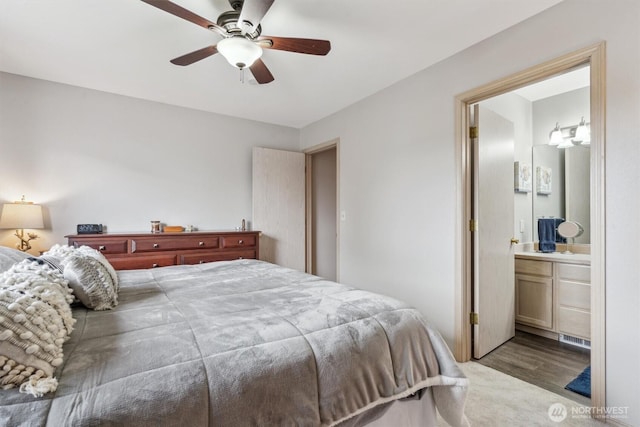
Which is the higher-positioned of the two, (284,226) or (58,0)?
(58,0)

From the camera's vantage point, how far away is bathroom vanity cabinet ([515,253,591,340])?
2750 mm

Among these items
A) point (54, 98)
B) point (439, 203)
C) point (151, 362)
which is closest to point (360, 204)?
point (439, 203)

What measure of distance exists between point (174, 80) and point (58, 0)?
3.76ft

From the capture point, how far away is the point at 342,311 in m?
1.29

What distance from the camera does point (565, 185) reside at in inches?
134

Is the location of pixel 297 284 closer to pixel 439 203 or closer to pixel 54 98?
pixel 439 203

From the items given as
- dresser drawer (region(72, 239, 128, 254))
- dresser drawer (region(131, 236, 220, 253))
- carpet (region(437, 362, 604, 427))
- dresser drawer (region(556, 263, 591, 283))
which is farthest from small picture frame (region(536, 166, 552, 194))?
dresser drawer (region(72, 239, 128, 254))

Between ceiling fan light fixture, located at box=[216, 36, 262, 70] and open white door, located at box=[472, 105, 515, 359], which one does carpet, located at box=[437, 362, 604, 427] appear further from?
ceiling fan light fixture, located at box=[216, 36, 262, 70]

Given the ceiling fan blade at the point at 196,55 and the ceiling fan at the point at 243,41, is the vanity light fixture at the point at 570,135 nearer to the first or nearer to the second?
the ceiling fan at the point at 243,41

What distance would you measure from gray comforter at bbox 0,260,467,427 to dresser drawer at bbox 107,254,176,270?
161cm

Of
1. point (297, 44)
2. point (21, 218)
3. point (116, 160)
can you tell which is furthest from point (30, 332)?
point (116, 160)

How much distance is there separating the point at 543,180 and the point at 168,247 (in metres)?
4.33

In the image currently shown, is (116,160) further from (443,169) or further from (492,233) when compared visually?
(492,233)

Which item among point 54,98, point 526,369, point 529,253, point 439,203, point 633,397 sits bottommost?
point 526,369
